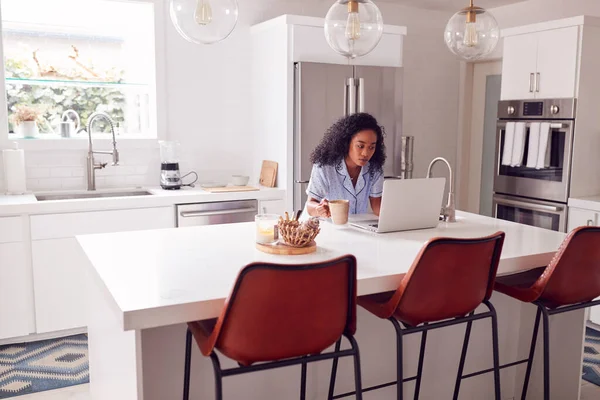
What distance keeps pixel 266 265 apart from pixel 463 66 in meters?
4.75

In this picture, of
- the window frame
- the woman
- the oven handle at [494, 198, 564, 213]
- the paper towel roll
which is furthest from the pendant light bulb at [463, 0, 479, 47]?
the paper towel roll

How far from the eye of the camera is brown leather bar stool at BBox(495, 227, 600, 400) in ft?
7.23

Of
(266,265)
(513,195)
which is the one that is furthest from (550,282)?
(513,195)

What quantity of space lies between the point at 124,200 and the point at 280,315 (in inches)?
97.6

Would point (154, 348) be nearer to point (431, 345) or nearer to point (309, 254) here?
point (309, 254)

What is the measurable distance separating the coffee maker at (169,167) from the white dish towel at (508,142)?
8.00 feet

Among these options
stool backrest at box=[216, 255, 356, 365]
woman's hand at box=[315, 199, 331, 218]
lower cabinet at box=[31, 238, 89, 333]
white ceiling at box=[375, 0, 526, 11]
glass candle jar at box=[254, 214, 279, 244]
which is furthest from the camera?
white ceiling at box=[375, 0, 526, 11]

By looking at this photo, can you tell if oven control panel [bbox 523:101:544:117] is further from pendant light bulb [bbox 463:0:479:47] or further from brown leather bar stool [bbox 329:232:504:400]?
brown leather bar stool [bbox 329:232:504:400]

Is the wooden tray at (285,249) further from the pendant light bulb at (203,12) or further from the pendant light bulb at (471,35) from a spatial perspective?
the pendant light bulb at (471,35)

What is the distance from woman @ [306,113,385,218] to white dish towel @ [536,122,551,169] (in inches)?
63.0

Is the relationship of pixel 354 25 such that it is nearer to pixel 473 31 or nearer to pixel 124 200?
pixel 473 31

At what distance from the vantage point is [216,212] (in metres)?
4.21

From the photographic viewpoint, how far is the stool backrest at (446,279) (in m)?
1.92

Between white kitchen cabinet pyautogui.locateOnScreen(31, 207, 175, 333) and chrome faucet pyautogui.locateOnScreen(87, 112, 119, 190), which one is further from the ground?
chrome faucet pyautogui.locateOnScreen(87, 112, 119, 190)
